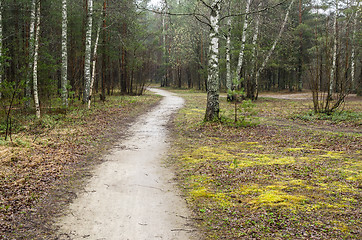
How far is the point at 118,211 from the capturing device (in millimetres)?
4199

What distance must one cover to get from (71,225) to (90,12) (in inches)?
601

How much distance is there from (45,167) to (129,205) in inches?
115

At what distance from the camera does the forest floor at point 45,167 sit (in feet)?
13.0

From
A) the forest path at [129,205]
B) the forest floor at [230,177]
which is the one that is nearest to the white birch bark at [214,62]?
the forest floor at [230,177]

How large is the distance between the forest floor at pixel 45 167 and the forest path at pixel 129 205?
1.00 ft

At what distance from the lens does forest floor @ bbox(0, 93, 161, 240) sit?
13.0 ft

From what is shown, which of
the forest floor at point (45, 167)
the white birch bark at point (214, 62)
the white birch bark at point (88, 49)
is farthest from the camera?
the white birch bark at point (88, 49)

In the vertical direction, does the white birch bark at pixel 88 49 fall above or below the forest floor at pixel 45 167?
above

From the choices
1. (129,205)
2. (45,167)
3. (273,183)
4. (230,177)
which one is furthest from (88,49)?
(273,183)

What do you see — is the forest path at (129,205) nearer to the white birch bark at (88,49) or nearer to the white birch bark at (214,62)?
the white birch bark at (214,62)

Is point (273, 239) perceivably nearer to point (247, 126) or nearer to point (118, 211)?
point (118, 211)

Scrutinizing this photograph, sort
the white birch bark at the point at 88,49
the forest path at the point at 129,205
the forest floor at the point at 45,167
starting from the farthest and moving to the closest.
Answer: the white birch bark at the point at 88,49 < the forest floor at the point at 45,167 < the forest path at the point at 129,205

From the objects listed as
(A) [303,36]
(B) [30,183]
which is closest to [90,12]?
(B) [30,183]

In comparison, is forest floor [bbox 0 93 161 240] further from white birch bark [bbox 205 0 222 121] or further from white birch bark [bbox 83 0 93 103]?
white birch bark [bbox 83 0 93 103]
